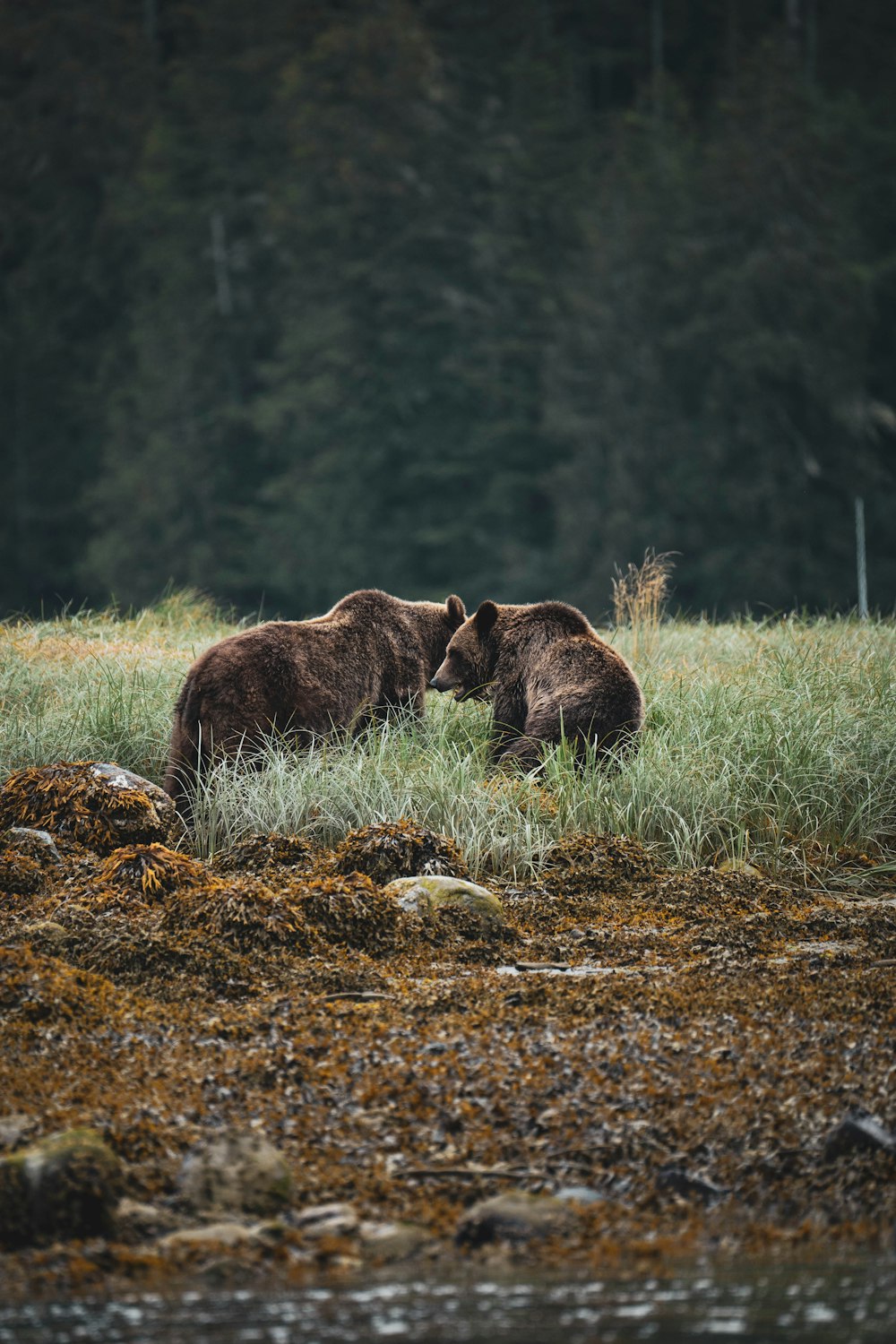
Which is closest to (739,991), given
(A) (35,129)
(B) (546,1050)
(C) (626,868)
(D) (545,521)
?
(B) (546,1050)

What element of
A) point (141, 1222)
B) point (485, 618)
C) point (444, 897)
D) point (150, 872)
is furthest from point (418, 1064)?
point (485, 618)

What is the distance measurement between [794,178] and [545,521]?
30.1ft

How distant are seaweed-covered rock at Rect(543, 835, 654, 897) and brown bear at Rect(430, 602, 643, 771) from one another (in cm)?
82

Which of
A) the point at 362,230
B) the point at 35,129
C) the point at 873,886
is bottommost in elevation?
the point at 873,886

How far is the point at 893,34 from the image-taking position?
38500 mm

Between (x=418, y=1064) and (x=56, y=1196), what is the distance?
4.10ft

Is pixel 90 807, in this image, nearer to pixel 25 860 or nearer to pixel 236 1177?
pixel 25 860

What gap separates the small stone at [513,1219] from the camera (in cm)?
383

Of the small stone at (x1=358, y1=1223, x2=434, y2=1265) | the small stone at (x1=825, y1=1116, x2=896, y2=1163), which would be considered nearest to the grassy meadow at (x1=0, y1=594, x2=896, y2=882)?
the small stone at (x1=825, y1=1116, x2=896, y2=1163)

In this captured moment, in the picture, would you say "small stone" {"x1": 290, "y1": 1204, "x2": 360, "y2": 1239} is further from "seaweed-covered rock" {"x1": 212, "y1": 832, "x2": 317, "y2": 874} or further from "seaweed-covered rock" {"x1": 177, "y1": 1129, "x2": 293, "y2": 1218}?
"seaweed-covered rock" {"x1": 212, "y1": 832, "x2": 317, "y2": 874}

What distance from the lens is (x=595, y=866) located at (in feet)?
24.0

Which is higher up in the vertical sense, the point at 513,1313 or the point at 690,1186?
the point at 513,1313

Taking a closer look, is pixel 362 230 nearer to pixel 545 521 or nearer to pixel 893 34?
pixel 545 521

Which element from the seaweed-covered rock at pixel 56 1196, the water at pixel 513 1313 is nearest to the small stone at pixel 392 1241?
the water at pixel 513 1313
